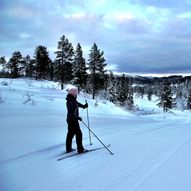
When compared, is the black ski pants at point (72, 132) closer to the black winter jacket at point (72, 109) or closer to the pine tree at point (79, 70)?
the black winter jacket at point (72, 109)

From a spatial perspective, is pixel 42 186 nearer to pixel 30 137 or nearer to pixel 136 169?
pixel 136 169

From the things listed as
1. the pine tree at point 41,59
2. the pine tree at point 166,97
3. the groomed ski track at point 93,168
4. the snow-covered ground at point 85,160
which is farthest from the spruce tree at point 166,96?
the groomed ski track at point 93,168

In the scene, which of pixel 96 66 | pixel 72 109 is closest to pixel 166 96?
pixel 96 66

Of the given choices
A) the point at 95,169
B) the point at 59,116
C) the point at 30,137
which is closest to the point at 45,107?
the point at 59,116

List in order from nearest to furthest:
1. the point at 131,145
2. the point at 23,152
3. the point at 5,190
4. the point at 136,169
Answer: the point at 5,190, the point at 136,169, the point at 23,152, the point at 131,145

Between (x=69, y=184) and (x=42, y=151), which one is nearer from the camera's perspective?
(x=69, y=184)

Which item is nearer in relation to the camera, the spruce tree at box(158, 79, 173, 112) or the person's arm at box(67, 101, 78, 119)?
the person's arm at box(67, 101, 78, 119)

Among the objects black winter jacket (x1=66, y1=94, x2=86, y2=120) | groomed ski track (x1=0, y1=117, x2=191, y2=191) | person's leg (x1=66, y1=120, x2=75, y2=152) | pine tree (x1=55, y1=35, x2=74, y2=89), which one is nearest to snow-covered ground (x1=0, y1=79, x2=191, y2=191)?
groomed ski track (x1=0, y1=117, x2=191, y2=191)

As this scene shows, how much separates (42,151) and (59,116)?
5.88m

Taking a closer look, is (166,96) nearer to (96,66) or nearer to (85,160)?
(96,66)

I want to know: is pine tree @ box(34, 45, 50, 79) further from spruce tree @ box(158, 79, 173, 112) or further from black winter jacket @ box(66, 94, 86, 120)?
black winter jacket @ box(66, 94, 86, 120)

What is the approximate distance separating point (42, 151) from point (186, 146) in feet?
14.9

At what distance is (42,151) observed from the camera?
8.81 m

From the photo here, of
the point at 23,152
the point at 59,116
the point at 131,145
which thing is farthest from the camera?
the point at 59,116
